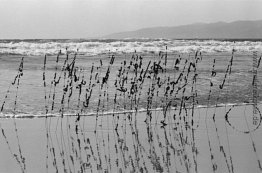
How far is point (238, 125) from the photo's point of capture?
5664 millimetres

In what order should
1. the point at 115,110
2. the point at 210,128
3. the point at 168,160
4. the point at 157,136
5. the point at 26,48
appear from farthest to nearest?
the point at 26,48 → the point at 115,110 → the point at 210,128 → the point at 157,136 → the point at 168,160

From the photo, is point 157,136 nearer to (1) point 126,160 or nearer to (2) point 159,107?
(1) point 126,160

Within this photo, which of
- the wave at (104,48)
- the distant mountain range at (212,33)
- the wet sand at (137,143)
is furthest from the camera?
the distant mountain range at (212,33)

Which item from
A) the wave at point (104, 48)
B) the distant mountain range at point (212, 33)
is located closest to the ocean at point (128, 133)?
the wave at point (104, 48)

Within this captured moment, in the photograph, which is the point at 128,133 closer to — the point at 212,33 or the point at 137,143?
the point at 137,143

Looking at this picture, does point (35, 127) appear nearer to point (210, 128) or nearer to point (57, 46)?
point (210, 128)

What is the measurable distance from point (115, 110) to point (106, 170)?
2.80 metres

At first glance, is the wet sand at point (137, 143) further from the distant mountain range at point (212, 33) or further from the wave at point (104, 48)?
the distant mountain range at point (212, 33)

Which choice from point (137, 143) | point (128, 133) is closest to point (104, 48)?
point (128, 133)

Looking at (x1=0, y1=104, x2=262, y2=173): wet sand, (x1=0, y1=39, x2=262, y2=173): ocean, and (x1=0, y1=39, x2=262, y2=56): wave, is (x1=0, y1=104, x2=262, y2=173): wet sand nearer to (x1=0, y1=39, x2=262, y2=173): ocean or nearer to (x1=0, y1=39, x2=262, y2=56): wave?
(x1=0, y1=39, x2=262, y2=173): ocean

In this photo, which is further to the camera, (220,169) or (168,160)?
(168,160)

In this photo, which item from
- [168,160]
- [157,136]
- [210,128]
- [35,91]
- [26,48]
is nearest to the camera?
[168,160]

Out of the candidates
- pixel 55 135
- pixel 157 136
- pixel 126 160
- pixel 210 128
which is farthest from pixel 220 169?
pixel 55 135

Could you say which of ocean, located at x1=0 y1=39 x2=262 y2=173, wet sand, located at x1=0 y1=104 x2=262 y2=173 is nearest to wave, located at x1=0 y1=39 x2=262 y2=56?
ocean, located at x1=0 y1=39 x2=262 y2=173
